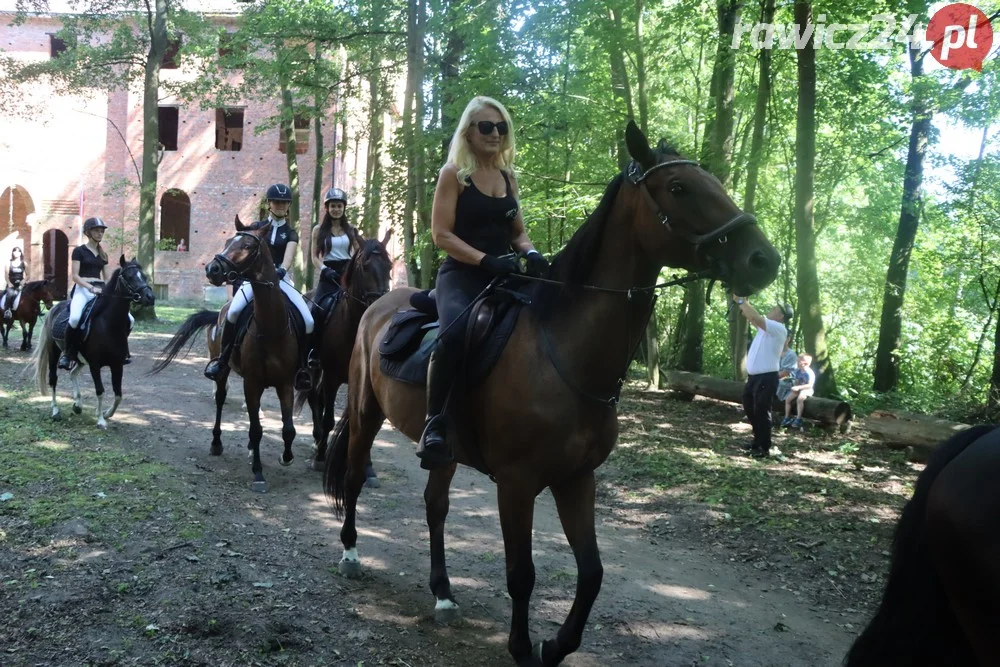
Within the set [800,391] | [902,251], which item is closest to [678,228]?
[800,391]

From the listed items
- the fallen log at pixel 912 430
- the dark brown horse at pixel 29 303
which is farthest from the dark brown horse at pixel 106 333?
the fallen log at pixel 912 430

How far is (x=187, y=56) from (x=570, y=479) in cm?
2704

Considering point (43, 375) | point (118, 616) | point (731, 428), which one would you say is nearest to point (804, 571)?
point (118, 616)

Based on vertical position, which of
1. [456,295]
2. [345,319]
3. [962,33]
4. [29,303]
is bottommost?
[29,303]

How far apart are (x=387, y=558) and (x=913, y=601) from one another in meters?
4.50

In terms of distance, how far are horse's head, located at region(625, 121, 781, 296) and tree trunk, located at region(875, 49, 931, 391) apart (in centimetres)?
1297

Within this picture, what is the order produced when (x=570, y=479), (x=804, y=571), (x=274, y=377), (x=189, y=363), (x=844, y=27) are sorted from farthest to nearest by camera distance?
(x=189, y=363), (x=844, y=27), (x=274, y=377), (x=804, y=571), (x=570, y=479)

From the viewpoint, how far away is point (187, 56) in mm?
26719

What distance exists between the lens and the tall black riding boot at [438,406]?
4398 mm

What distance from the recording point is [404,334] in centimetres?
529

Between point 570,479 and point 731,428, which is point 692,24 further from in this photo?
point 570,479

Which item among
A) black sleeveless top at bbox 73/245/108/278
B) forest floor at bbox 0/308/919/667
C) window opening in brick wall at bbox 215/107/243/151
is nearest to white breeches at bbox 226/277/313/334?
forest floor at bbox 0/308/919/667

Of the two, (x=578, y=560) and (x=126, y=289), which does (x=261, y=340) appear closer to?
(x=126, y=289)

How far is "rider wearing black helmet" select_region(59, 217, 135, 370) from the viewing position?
10984 mm
